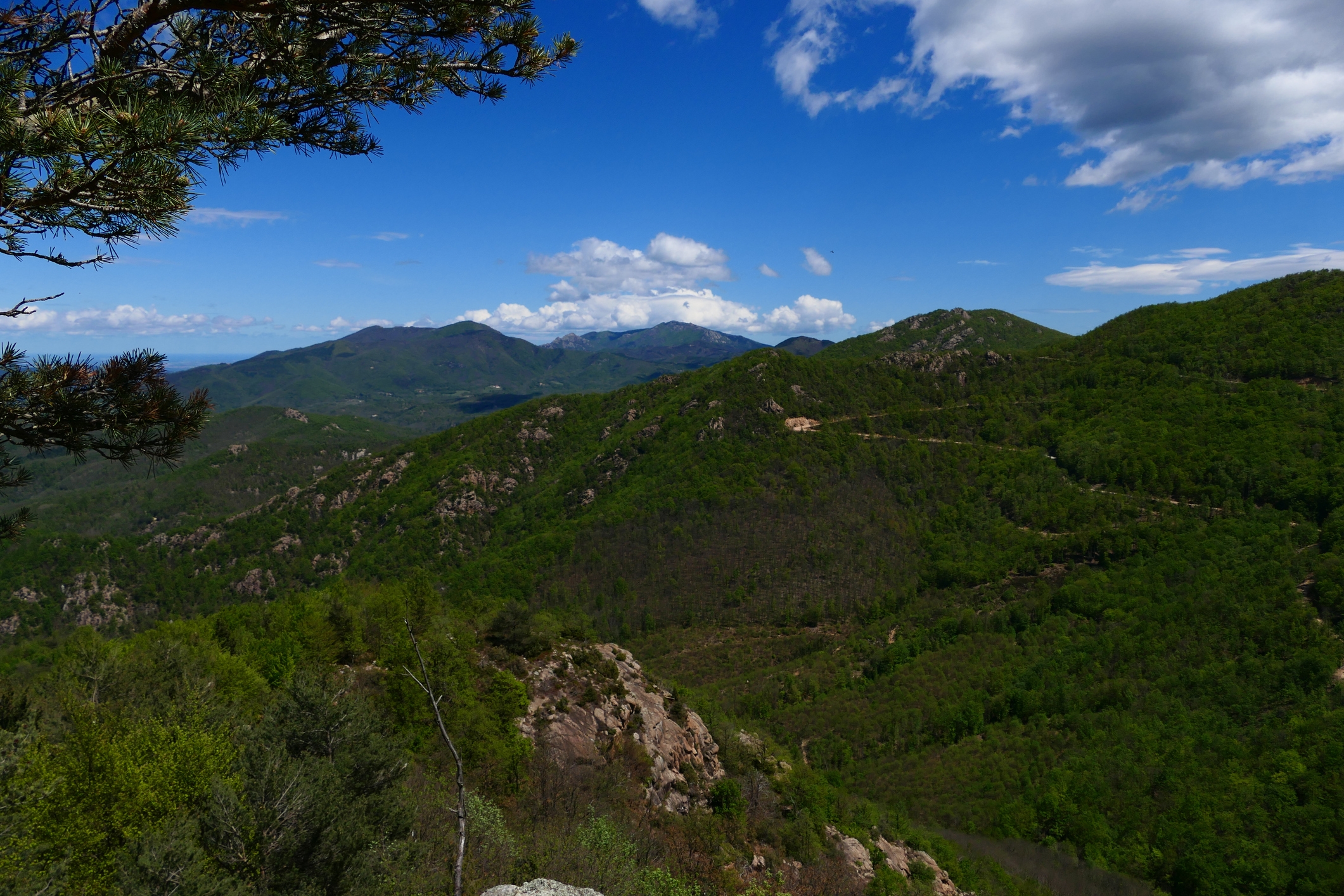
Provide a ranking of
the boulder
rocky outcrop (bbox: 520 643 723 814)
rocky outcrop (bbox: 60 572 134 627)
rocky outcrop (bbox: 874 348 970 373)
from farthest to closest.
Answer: rocky outcrop (bbox: 874 348 970 373)
rocky outcrop (bbox: 60 572 134 627)
the boulder
rocky outcrop (bbox: 520 643 723 814)

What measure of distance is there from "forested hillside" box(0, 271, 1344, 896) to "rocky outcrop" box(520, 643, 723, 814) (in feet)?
6.06

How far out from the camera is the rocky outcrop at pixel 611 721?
27.4 meters

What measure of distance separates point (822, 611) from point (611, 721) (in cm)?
7497

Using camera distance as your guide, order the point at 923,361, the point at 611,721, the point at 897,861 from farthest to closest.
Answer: the point at 923,361 → the point at 897,861 → the point at 611,721

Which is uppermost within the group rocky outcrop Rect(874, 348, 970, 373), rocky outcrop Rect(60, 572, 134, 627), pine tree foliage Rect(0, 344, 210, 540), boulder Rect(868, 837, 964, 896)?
rocky outcrop Rect(874, 348, 970, 373)

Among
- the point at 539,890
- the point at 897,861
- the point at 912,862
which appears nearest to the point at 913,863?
the point at 912,862

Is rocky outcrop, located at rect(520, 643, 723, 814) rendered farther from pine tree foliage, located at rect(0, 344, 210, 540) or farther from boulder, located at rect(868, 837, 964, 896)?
pine tree foliage, located at rect(0, 344, 210, 540)

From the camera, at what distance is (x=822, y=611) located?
319 ft

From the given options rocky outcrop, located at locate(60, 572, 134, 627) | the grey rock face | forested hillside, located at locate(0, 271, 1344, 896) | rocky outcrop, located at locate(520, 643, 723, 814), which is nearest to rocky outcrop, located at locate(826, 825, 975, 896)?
forested hillside, located at locate(0, 271, 1344, 896)

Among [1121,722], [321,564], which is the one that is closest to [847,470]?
[1121,722]

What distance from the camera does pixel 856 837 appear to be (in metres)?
36.8

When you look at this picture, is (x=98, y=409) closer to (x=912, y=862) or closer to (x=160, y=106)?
(x=160, y=106)

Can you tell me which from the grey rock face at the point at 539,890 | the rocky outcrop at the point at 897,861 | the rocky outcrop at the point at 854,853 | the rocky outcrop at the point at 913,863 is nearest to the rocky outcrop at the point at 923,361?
the rocky outcrop at the point at 897,861

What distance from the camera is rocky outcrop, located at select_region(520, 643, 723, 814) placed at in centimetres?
2736
